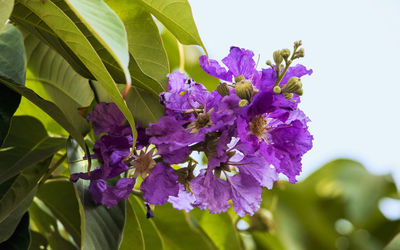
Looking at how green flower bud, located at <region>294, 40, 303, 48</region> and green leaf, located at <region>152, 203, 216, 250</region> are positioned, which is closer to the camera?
green flower bud, located at <region>294, 40, 303, 48</region>

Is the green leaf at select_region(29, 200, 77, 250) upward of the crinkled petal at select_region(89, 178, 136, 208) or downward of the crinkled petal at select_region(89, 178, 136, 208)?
downward

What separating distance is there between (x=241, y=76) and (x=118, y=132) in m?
0.16

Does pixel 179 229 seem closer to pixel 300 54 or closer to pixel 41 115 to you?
pixel 41 115

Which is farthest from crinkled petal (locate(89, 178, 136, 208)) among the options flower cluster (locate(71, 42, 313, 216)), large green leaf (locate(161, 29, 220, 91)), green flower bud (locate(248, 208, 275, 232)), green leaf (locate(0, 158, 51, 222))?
green flower bud (locate(248, 208, 275, 232))

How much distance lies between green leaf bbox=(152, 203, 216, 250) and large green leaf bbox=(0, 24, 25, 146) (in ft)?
1.19

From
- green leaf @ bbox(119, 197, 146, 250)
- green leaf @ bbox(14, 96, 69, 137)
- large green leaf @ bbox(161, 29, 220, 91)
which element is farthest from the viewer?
large green leaf @ bbox(161, 29, 220, 91)

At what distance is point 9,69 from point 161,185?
22cm

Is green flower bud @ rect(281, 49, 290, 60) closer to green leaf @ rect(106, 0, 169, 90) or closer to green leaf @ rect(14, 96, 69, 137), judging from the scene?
green leaf @ rect(106, 0, 169, 90)

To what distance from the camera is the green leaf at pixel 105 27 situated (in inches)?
13.8

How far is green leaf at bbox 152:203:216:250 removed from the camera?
2.76ft

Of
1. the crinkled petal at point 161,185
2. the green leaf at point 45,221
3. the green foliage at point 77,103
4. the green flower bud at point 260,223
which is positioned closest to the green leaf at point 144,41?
the green foliage at point 77,103

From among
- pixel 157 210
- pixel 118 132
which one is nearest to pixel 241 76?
pixel 118 132

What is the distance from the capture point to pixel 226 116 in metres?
0.50

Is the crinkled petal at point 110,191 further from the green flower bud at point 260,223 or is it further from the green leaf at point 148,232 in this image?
the green flower bud at point 260,223
